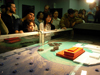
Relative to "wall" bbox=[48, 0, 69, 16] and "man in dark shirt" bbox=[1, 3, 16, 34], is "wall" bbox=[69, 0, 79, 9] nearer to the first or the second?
"wall" bbox=[48, 0, 69, 16]

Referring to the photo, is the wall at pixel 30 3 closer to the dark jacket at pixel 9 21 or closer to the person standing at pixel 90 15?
the person standing at pixel 90 15

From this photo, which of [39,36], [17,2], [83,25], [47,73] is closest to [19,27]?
[39,36]

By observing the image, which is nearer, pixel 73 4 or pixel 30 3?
pixel 30 3

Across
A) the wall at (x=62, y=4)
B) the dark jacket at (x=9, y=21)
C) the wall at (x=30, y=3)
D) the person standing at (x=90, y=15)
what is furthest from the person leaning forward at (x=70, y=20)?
the wall at (x=62, y=4)

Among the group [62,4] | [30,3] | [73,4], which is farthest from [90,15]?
[30,3]

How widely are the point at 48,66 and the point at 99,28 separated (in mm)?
1586

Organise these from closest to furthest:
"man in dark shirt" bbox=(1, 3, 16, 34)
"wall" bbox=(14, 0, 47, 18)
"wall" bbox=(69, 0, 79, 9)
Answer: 1. "man in dark shirt" bbox=(1, 3, 16, 34)
2. "wall" bbox=(14, 0, 47, 18)
3. "wall" bbox=(69, 0, 79, 9)

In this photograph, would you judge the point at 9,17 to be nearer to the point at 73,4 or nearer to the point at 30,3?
the point at 30,3

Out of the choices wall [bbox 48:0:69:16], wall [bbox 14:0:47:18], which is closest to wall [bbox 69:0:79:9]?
wall [bbox 48:0:69:16]

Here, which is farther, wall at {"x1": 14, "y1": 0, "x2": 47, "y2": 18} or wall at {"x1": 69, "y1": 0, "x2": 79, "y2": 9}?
wall at {"x1": 69, "y1": 0, "x2": 79, "y2": 9}

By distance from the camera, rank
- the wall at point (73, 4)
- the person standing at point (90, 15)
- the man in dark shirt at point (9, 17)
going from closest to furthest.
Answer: the man in dark shirt at point (9, 17) → the person standing at point (90, 15) → the wall at point (73, 4)

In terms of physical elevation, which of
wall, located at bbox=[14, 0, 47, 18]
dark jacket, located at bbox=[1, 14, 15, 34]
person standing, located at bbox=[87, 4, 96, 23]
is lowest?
dark jacket, located at bbox=[1, 14, 15, 34]

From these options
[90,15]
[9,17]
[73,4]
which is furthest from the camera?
[73,4]

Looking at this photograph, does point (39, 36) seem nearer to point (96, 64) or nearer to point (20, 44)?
point (20, 44)
